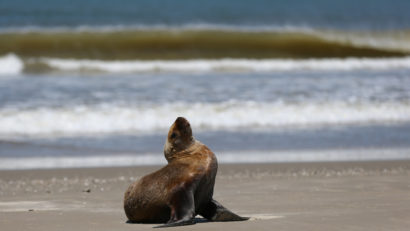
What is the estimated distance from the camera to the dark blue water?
27.7 meters

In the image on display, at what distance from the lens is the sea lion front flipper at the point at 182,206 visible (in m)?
4.64

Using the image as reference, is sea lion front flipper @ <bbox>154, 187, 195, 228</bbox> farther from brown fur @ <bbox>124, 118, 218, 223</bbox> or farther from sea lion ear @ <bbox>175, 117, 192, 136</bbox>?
sea lion ear @ <bbox>175, 117, 192, 136</bbox>

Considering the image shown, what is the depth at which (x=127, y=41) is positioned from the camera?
24656mm

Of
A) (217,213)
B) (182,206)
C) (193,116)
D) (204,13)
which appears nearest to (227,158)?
(193,116)

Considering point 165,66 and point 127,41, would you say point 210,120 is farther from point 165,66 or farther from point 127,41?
point 127,41

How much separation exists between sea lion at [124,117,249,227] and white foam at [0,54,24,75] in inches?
578

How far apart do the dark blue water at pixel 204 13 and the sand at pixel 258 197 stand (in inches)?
770

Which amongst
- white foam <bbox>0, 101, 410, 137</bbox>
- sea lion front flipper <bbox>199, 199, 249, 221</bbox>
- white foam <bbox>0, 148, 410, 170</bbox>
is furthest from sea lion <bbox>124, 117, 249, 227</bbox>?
white foam <bbox>0, 101, 410, 137</bbox>

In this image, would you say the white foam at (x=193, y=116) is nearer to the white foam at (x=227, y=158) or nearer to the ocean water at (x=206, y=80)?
the ocean water at (x=206, y=80)

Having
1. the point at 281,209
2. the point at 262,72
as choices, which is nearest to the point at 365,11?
the point at 262,72

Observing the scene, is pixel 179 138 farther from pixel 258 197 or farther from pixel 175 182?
pixel 258 197

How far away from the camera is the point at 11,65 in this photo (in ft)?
66.4

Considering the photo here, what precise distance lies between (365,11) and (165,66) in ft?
43.6

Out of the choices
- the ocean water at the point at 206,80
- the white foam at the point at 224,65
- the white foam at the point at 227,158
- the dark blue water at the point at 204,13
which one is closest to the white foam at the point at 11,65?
the ocean water at the point at 206,80
